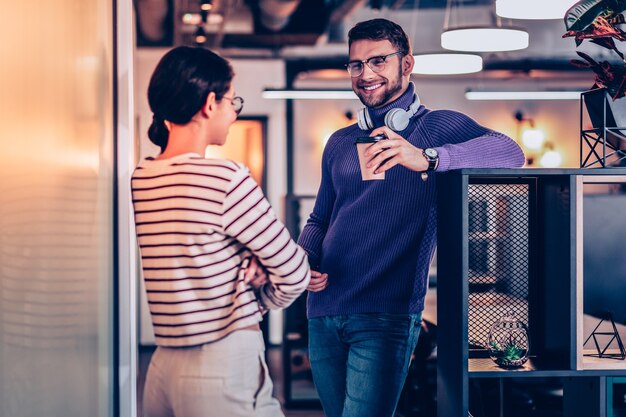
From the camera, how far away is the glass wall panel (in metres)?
1.68

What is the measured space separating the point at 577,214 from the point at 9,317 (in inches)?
56.5

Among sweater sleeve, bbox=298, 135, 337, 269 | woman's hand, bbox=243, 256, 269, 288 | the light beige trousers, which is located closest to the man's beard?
sweater sleeve, bbox=298, 135, 337, 269

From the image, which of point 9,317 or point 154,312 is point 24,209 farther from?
point 154,312

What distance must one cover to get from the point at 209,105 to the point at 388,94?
0.72 meters

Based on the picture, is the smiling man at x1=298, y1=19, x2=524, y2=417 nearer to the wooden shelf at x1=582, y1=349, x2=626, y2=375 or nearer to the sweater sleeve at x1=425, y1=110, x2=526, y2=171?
the sweater sleeve at x1=425, y1=110, x2=526, y2=171

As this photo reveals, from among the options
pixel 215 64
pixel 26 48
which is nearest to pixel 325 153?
pixel 215 64

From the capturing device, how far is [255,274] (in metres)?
1.97

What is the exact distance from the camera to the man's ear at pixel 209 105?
198 centimetres

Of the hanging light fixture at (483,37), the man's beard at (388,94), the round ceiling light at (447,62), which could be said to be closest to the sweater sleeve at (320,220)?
the man's beard at (388,94)

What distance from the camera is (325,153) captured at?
8.98ft

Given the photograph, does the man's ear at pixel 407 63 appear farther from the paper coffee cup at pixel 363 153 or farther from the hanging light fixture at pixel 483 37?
the hanging light fixture at pixel 483 37

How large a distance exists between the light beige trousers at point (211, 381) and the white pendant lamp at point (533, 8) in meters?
2.69

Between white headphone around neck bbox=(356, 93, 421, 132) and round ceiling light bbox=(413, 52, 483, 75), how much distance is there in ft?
12.0

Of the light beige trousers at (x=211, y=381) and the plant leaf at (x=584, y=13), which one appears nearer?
the light beige trousers at (x=211, y=381)
